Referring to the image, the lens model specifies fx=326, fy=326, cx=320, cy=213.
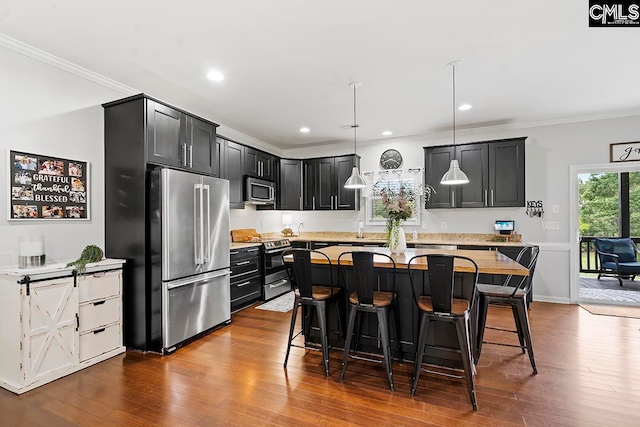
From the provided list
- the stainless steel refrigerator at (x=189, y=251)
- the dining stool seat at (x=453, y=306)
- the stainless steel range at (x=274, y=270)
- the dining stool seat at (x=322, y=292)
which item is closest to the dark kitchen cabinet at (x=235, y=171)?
the stainless steel range at (x=274, y=270)

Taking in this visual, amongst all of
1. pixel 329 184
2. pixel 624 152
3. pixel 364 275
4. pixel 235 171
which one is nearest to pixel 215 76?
pixel 235 171

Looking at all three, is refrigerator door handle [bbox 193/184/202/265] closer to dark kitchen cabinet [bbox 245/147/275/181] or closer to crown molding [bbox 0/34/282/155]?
crown molding [bbox 0/34/282/155]

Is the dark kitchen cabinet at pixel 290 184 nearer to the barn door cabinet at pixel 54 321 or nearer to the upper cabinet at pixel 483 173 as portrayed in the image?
the upper cabinet at pixel 483 173

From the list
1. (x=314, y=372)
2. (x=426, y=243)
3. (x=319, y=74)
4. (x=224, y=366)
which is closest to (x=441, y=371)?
(x=314, y=372)

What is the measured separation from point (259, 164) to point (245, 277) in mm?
2084

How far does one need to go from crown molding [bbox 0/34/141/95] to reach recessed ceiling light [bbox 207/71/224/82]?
1.07 m

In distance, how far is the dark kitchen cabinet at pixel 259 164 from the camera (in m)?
5.53

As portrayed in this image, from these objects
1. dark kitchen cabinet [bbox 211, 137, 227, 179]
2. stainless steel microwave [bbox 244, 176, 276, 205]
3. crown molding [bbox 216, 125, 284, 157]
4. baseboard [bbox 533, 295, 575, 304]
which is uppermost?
crown molding [bbox 216, 125, 284, 157]

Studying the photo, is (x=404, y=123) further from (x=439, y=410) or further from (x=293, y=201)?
(x=439, y=410)

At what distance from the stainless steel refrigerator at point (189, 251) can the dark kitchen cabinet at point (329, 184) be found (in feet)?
8.60

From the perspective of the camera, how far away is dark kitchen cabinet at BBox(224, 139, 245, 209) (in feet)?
16.5

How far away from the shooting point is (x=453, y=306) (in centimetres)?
254

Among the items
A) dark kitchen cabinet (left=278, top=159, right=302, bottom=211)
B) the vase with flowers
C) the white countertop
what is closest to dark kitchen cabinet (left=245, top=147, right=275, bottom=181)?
dark kitchen cabinet (left=278, top=159, right=302, bottom=211)

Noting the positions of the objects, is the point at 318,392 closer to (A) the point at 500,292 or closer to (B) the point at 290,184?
(A) the point at 500,292
